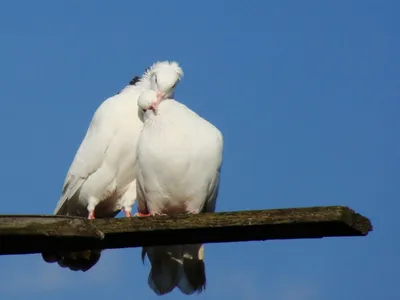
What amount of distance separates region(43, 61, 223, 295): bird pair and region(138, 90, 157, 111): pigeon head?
1 centimetres

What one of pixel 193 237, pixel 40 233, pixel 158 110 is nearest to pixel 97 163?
pixel 158 110

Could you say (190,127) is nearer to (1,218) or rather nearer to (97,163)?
(97,163)

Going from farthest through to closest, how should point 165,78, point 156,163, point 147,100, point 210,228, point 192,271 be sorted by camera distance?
point 165,78
point 147,100
point 192,271
point 156,163
point 210,228

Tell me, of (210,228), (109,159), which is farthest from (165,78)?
(210,228)

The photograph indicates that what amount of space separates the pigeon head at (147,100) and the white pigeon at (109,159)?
0.53 metres

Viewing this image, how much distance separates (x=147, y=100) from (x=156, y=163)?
3.05 ft

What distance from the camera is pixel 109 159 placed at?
531 inches

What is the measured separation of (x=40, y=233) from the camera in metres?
6.80

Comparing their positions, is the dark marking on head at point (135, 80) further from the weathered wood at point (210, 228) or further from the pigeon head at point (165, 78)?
the weathered wood at point (210, 228)

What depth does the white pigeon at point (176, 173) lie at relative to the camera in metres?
11.8

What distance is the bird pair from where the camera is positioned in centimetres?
1182

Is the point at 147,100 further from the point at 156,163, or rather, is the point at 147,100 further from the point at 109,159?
the point at 109,159

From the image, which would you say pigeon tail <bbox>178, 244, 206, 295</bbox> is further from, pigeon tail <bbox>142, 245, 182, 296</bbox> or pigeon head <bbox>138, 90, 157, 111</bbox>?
pigeon head <bbox>138, 90, 157, 111</bbox>

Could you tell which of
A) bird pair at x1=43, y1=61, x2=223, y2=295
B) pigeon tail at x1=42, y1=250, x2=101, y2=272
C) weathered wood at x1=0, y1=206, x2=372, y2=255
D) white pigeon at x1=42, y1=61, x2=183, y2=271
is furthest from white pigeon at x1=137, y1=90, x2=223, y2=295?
weathered wood at x1=0, y1=206, x2=372, y2=255
